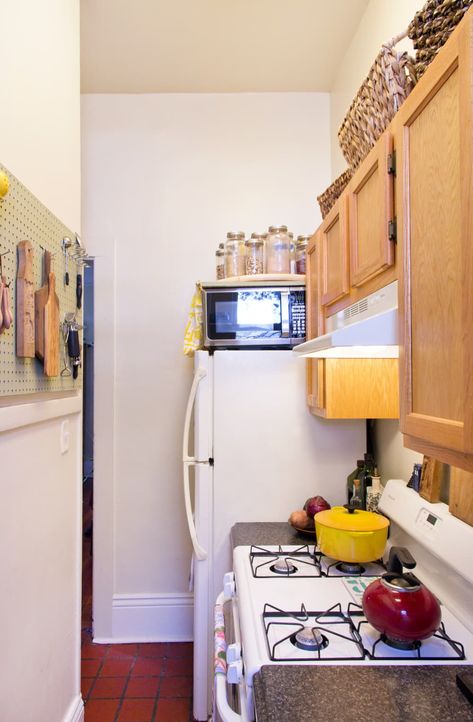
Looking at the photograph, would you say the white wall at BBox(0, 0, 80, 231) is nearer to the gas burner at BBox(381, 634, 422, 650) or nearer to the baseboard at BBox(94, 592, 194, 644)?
the gas burner at BBox(381, 634, 422, 650)

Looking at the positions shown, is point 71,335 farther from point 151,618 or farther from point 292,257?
point 151,618

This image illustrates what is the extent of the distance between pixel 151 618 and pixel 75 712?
2.84 feet

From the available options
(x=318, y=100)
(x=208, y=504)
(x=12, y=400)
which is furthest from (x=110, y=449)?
(x=318, y=100)

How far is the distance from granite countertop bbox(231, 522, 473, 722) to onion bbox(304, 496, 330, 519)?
85 centimetres

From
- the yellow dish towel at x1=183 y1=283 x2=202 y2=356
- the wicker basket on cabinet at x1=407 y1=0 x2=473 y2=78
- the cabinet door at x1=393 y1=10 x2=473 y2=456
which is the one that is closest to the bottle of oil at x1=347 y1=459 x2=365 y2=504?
the yellow dish towel at x1=183 y1=283 x2=202 y2=356

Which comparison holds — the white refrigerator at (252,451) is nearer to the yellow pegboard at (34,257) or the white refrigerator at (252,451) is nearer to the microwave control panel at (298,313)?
the microwave control panel at (298,313)

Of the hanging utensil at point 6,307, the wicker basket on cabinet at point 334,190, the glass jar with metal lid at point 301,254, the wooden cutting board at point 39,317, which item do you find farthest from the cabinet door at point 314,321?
the hanging utensil at point 6,307

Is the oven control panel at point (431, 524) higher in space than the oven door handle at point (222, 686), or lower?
higher

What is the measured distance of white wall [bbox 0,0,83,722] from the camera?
134 cm

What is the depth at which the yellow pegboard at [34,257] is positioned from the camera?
1268 millimetres

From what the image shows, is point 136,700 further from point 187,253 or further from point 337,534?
point 187,253

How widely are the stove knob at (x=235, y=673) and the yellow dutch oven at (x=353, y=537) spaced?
0.50 metres

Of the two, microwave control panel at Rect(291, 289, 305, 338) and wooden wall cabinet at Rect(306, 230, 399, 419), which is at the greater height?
microwave control panel at Rect(291, 289, 305, 338)

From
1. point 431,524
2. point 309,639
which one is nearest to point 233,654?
point 309,639
